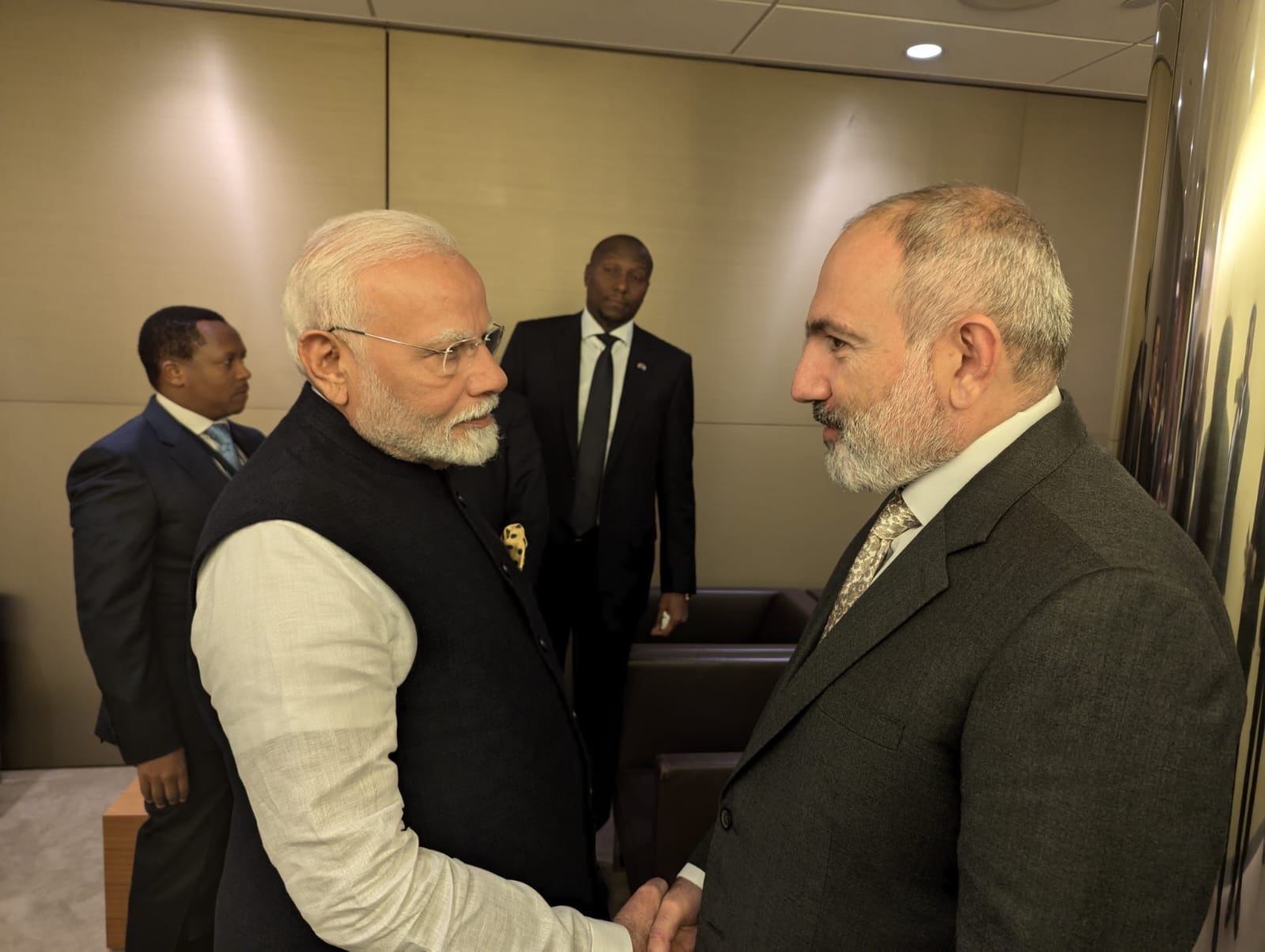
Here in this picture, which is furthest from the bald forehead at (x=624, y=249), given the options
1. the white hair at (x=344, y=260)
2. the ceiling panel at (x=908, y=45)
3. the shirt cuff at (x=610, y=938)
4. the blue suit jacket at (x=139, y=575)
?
the shirt cuff at (x=610, y=938)

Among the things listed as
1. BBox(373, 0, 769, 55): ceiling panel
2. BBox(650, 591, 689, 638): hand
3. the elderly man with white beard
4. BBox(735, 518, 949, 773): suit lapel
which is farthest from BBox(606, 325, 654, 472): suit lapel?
BBox(735, 518, 949, 773): suit lapel

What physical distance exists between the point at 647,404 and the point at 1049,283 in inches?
91.2

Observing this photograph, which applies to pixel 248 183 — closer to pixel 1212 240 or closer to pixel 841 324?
pixel 841 324

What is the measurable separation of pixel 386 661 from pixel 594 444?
223cm

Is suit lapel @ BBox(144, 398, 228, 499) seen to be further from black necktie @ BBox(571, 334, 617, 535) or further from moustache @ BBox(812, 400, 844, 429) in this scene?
moustache @ BBox(812, 400, 844, 429)

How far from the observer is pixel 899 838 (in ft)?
3.18

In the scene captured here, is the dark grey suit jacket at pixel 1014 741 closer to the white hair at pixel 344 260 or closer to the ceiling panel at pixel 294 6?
the white hair at pixel 344 260

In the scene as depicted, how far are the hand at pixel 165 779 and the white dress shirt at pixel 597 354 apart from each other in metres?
1.76

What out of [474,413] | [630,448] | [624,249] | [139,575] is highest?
[624,249]

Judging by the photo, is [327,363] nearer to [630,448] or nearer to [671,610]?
[630,448]

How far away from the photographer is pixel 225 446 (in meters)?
2.51

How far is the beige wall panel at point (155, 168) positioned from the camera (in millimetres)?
3346

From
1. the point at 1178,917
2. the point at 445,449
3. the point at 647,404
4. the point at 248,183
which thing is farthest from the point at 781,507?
the point at 1178,917

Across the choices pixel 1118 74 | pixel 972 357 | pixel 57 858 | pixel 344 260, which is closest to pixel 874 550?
pixel 972 357
